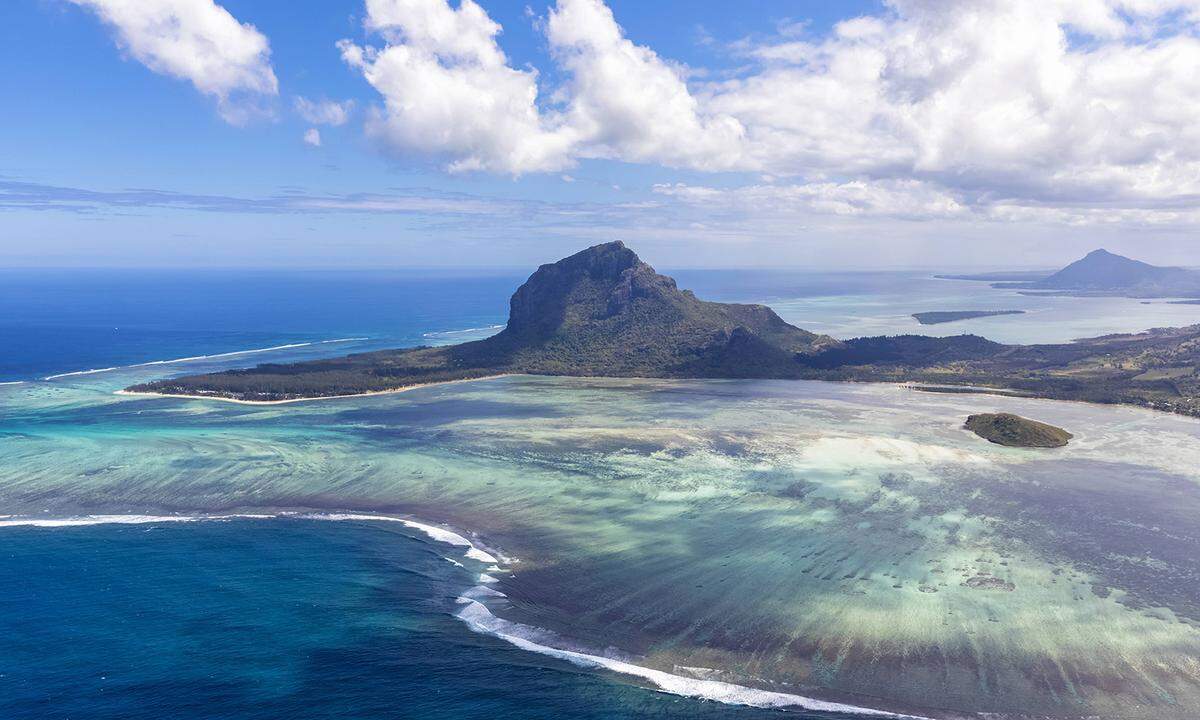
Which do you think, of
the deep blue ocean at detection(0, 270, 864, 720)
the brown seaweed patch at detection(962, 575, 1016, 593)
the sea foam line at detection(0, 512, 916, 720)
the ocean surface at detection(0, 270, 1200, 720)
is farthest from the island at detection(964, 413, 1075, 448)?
the deep blue ocean at detection(0, 270, 864, 720)

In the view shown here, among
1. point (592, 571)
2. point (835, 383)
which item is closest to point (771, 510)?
point (592, 571)

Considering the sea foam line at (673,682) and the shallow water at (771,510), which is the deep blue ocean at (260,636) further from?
the shallow water at (771,510)

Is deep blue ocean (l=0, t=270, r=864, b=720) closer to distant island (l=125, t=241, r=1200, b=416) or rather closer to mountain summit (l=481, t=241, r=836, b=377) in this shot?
distant island (l=125, t=241, r=1200, b=416)

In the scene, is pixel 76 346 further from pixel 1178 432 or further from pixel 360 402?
pixel 1178 432

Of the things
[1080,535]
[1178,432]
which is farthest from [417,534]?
[1178,432]

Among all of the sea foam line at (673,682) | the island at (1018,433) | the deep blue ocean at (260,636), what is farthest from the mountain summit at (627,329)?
the sea foam line at (673,682)

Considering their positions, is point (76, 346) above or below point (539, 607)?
above
